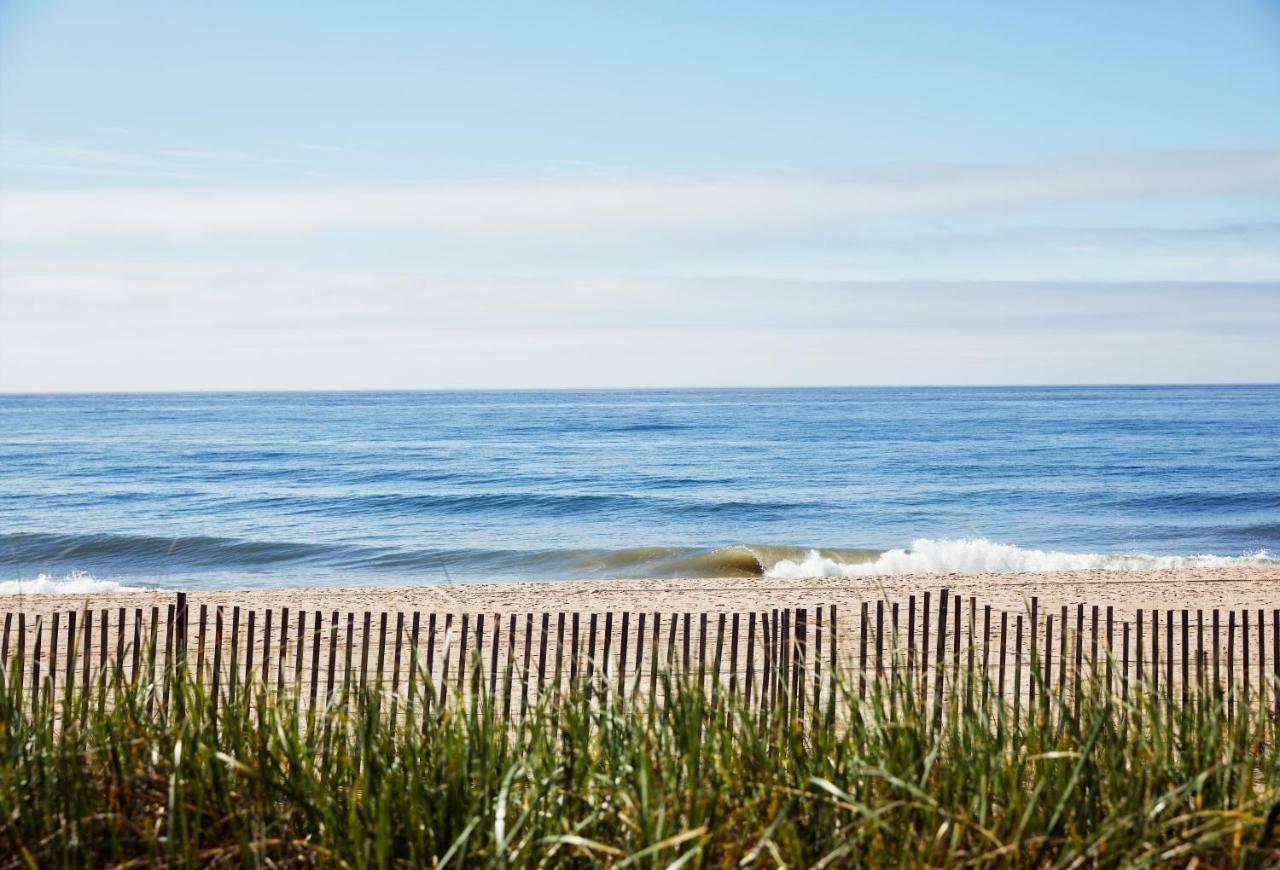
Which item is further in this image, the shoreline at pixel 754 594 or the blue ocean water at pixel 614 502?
the blue ocean water at pixel 614 502

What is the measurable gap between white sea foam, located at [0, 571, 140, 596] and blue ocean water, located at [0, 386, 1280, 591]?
120 mm

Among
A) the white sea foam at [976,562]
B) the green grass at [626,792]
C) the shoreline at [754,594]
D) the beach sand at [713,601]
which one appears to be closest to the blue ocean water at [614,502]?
the white sea foam at [976,562]

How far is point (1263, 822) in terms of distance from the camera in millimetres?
3246

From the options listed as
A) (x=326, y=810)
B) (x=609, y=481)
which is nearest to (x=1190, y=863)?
(x=326, y=810)

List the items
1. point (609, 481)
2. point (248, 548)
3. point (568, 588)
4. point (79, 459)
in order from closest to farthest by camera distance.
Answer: point (568, 588) → point (248, 548) → point (609, 481) → point (79, 459)

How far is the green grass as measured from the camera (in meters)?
3.34

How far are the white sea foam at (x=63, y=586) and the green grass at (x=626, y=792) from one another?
14666 mm

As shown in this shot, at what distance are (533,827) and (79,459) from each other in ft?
157

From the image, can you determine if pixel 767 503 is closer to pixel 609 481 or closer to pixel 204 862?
pixel 609 481

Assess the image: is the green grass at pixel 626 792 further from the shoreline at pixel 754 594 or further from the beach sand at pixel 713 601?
the shoreline at pixel 754 594

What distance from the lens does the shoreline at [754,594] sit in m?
14.8

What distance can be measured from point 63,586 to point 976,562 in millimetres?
16326

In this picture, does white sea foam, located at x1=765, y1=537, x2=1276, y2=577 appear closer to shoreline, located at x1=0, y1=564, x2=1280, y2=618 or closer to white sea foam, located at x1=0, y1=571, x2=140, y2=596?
shoreline, located at x1=0, y1=564, x2=1280, y2=618

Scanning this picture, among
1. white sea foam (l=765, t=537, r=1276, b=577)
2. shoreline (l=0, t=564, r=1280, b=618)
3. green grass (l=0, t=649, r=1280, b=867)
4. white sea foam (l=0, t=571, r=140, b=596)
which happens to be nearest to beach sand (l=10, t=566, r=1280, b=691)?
shoreline (l=0, t=564, r=1280, b=618)
